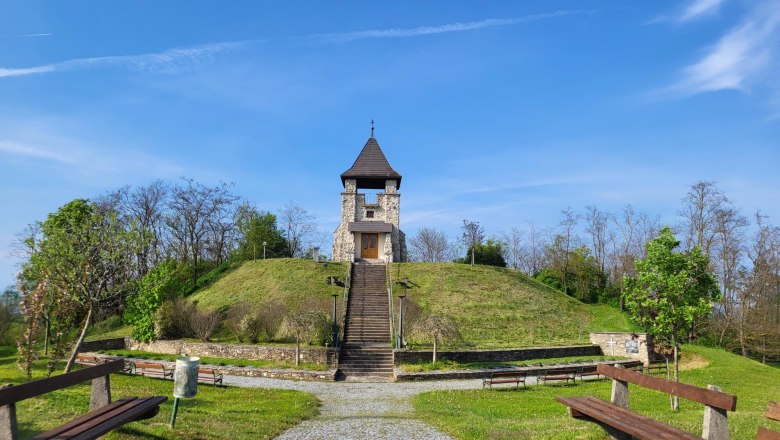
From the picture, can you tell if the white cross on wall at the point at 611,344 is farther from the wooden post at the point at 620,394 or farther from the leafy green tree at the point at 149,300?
the leafy green tree at the point at 149,300

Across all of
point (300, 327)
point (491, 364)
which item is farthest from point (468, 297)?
point (300, 327)

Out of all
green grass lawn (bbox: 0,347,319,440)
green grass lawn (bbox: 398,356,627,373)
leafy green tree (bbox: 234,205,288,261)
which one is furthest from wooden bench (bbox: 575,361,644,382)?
leafy green tree (bbox: 234,205,288,261)

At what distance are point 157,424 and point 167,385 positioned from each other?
26.0 ft

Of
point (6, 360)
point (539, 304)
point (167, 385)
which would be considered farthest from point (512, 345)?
point (6, 360)

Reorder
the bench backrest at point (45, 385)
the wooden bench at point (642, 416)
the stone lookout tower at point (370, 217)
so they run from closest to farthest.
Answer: the bench backrest at point (45, 385) → the wooden bench at point (642, 416) → the stone lookout tower at point (370, 217)

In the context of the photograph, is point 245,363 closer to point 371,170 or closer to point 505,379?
point 505,379

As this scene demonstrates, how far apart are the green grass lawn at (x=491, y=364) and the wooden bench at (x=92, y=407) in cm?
1363

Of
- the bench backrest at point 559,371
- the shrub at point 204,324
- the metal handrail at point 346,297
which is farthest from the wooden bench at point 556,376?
the shrub at point 204,324

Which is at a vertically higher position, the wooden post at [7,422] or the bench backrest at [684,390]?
the bench backrest at [684,390]

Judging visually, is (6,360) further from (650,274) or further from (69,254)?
(650,274)

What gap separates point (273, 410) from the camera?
11000mm

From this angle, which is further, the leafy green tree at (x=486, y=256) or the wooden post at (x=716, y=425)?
Answer: the leafy green tree at (x=486, y=256)

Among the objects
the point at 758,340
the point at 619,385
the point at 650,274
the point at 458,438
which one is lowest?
the point at 758,340

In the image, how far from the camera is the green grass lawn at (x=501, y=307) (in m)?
26.3
